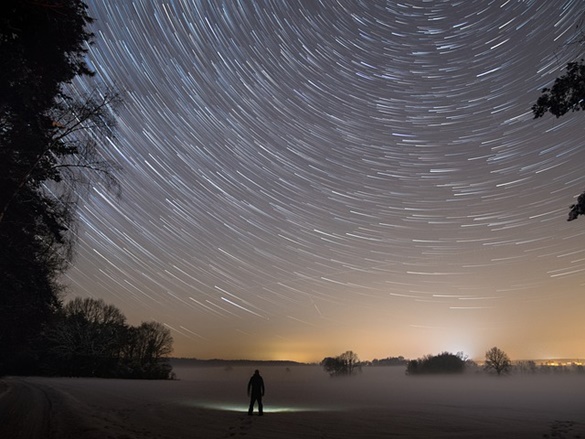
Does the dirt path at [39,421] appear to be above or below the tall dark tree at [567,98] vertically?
below

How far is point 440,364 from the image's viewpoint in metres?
129

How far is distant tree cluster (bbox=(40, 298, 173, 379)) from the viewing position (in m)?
56.7

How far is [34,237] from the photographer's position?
1201 centimetres

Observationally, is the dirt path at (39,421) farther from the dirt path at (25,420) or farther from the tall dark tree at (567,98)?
the tall dark tree at (567,98)

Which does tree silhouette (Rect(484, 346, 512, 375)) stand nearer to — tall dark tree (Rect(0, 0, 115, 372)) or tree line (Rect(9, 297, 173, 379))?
tree line (Rect(9, 297, 173, 379))

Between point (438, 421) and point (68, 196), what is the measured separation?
1620 centimetres

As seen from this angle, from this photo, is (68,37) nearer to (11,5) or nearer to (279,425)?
(11,5)

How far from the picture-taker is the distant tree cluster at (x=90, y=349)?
186 feet

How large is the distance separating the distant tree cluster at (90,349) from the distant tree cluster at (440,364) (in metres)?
88.5

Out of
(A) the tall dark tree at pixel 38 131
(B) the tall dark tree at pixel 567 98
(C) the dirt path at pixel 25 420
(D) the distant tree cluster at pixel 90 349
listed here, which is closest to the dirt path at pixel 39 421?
(C) the dirt path at pixel 25 420

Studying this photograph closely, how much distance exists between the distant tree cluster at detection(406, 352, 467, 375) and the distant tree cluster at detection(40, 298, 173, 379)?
88.5 metres

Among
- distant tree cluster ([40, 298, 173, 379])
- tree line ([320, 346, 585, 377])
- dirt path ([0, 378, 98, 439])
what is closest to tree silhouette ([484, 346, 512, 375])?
tree line ([320, 346, 585, 377])

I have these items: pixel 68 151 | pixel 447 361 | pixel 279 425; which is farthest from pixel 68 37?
pixel 447 361

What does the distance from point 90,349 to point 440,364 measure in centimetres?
11020
